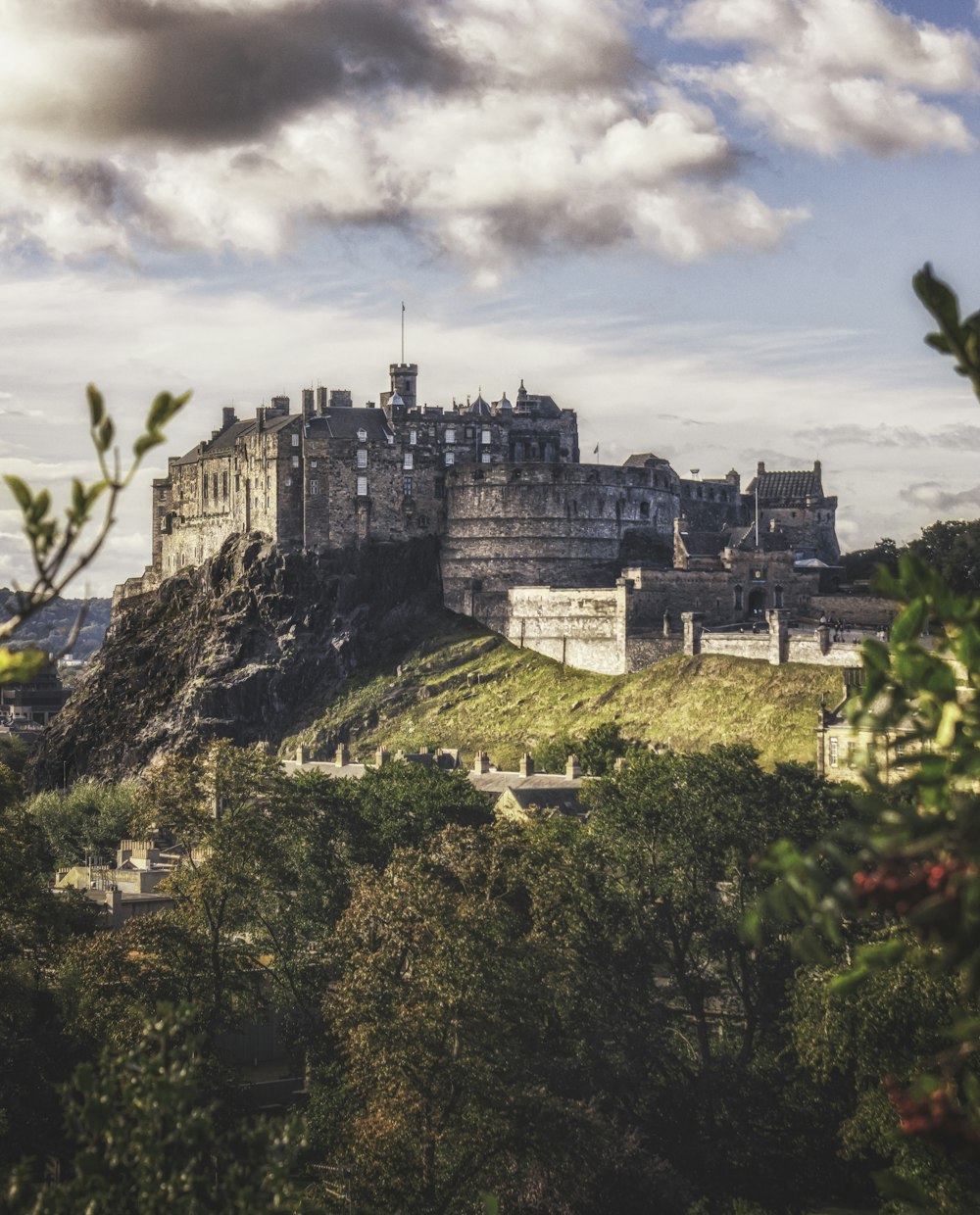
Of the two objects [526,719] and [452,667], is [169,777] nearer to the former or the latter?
[526,719]

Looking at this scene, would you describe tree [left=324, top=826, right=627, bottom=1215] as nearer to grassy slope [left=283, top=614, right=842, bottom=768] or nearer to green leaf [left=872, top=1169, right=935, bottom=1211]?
green leaf [left=872, top=1169, right=935, bottom=1211]

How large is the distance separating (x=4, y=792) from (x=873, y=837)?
42.7 m

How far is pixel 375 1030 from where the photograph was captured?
124ft

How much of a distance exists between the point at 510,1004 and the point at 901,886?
3401 centimetres

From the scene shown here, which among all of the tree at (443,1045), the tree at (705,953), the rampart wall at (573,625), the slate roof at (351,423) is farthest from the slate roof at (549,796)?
the slate roof at (351,423)

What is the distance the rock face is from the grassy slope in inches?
107

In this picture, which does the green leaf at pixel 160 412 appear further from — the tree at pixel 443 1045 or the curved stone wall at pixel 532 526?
the curved stone wall at pixel 532 526

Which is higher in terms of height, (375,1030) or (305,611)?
(305,611)

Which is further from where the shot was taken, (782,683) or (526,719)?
(526,719)

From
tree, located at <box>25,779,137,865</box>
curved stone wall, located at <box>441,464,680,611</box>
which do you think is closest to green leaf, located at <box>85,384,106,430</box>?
tree, located at <box>25,779,137,865</box>

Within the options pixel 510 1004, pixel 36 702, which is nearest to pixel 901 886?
pixel 510 1004

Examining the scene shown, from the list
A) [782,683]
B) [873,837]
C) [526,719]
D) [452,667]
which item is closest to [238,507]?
[452,667]

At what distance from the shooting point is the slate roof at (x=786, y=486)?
367 feet

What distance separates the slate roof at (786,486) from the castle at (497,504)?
0.13 meters
